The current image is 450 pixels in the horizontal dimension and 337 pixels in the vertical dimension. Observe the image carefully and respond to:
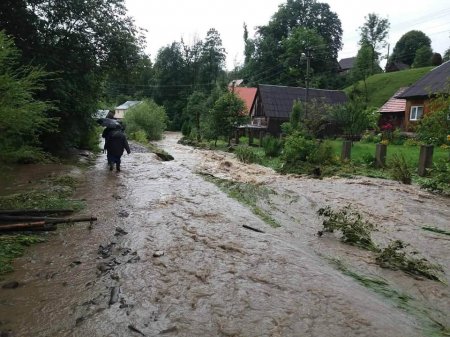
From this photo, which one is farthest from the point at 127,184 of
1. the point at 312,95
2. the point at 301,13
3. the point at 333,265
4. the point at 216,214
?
the point at 301,13

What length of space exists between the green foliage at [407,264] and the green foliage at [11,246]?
530cm

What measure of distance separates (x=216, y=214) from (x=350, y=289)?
12.2 ft

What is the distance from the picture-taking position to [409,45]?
6512cm

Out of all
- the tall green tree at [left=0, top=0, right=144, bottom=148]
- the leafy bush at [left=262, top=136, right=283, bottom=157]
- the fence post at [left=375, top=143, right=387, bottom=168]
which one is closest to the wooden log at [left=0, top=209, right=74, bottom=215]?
the tall green tree at [left=0, top=0, right=144, bottom=148]

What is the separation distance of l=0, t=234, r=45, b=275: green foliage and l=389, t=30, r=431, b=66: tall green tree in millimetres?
71978

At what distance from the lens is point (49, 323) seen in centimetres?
352

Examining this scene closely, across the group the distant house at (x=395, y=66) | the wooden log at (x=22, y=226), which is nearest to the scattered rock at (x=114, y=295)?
the wooden log at (x=22, y=226)

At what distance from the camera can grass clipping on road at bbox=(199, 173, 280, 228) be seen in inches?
312

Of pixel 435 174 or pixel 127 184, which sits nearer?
pixel 127 184

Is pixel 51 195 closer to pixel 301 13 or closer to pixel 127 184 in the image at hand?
pixel 127 184

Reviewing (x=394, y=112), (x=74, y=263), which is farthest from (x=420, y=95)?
(x=74, y=263)

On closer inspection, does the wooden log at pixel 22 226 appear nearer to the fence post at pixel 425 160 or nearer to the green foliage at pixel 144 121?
the fence post at pixel 425 160

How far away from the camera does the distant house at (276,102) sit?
132 ft

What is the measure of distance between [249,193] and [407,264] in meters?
5.44
